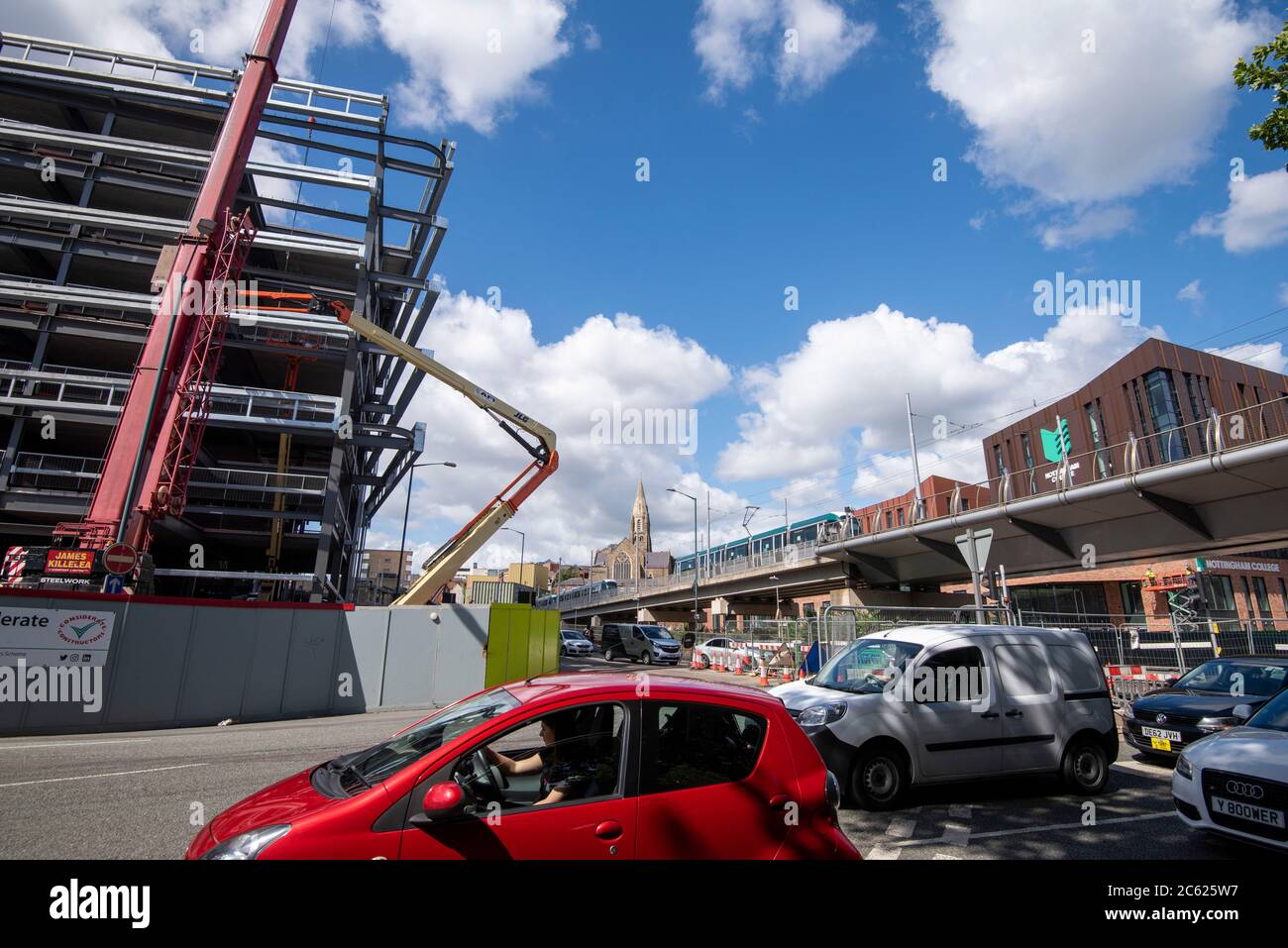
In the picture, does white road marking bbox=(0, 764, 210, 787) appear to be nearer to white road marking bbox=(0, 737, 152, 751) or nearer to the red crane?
white road marking bbox=(0, 737, 152, 751)

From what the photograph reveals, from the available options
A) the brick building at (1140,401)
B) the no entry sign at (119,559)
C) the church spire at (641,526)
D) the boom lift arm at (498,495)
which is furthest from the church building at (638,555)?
the no entry sign at (119,559)

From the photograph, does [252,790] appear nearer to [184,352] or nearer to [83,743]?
[83,743]

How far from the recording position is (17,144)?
32719mm

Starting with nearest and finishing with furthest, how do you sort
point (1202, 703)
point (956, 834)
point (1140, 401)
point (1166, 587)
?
point (956, 834) → point (1202, 703) → point (1166, 587) → point (1140, 401)

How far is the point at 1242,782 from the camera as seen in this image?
4.70 meters

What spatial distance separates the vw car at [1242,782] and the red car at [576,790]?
3.51 m

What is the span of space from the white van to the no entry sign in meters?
15.2

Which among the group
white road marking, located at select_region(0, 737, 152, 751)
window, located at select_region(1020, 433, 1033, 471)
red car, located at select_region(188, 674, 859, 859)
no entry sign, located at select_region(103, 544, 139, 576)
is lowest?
white road marking, located at select_region(0, 737, 152, 751)

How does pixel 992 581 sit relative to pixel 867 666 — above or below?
above

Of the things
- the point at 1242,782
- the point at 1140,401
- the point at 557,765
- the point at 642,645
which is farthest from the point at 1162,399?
the point at 557,765

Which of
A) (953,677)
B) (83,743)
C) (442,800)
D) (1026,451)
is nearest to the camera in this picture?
(442,800)

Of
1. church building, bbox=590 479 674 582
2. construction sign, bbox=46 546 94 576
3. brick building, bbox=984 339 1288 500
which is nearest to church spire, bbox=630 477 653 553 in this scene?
church building, bbox=590 479 674 582

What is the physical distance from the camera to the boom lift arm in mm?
23250

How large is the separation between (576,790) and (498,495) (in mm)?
21677
